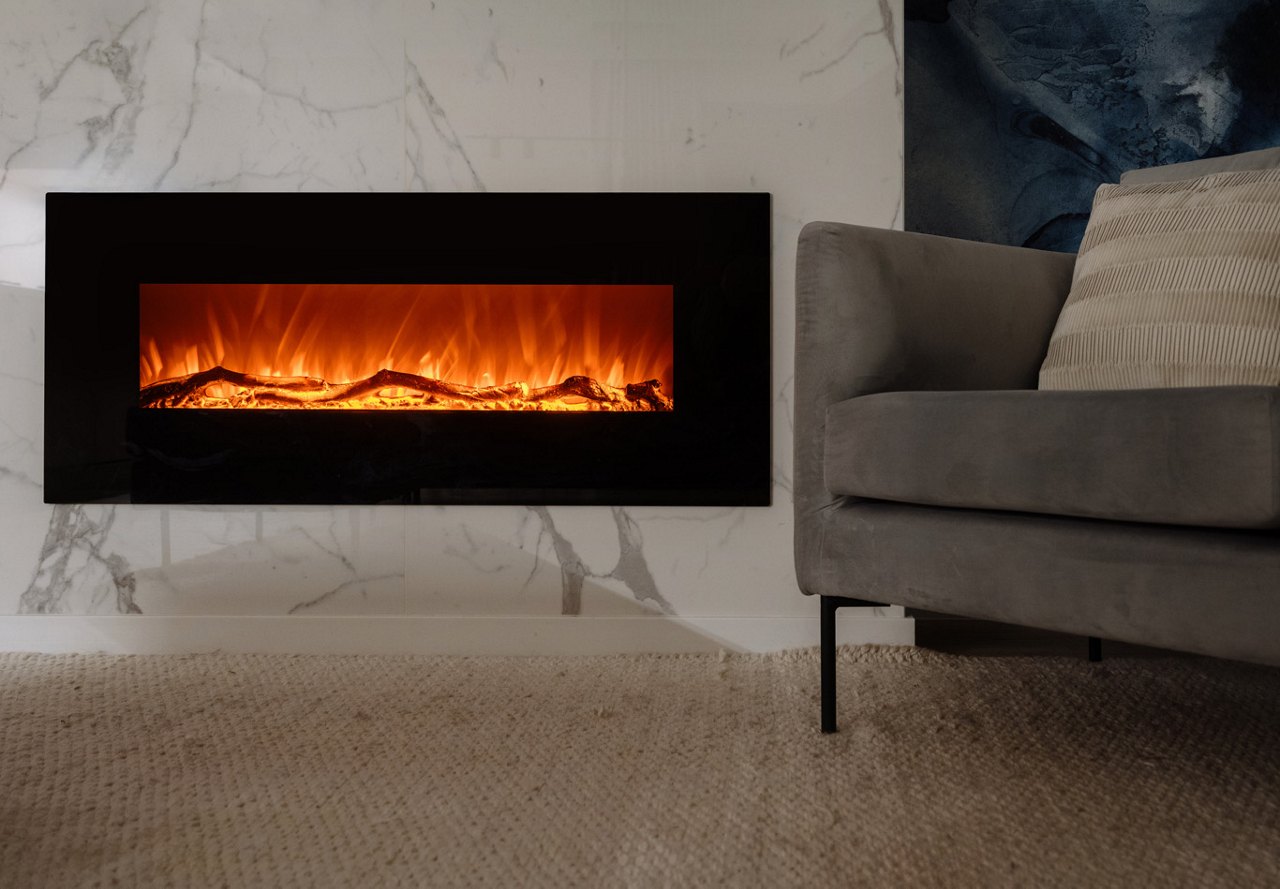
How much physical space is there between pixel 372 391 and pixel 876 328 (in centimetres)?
108

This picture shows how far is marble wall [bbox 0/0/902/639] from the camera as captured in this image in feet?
6.25

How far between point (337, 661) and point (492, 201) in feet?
3.17

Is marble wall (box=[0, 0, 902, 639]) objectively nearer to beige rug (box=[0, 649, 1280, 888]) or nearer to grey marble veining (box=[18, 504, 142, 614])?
grey marble veining (box=[18, 504, 142, 614])

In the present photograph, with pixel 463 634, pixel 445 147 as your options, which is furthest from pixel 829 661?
pixel 445 147

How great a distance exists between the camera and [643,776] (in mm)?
1151

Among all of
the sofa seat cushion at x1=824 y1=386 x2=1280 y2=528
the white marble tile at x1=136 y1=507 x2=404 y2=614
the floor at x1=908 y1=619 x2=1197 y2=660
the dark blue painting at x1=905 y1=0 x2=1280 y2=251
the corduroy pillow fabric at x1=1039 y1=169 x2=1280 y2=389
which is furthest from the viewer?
the dark blue painting at x1=905 y1=0 x2=1280 y2=251

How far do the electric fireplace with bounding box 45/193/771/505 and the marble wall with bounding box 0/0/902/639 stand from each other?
5 centimetres

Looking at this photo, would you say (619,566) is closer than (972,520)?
No

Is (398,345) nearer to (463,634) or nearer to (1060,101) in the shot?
(463,634)

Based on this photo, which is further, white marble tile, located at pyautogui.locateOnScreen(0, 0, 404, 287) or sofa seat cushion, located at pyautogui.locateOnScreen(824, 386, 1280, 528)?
white marble tile, located at pyautogui.locateOnScreen(0, 0, 404, 287)

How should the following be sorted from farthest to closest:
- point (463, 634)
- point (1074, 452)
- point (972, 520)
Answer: point (463, 634), point (972, 520), point (1074, 452)

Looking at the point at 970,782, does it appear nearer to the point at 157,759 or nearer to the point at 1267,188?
the point at 1267,188

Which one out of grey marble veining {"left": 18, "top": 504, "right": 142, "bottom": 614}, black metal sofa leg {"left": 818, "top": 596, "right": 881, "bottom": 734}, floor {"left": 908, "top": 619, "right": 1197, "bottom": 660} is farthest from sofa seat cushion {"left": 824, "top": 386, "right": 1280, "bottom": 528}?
grey marble veining {"left": 18, "top": 504, "right": 142, "bottom": 614}

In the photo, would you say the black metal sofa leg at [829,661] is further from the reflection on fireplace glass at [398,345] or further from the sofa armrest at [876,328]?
the reflection on fireplace glass at [398,345]
